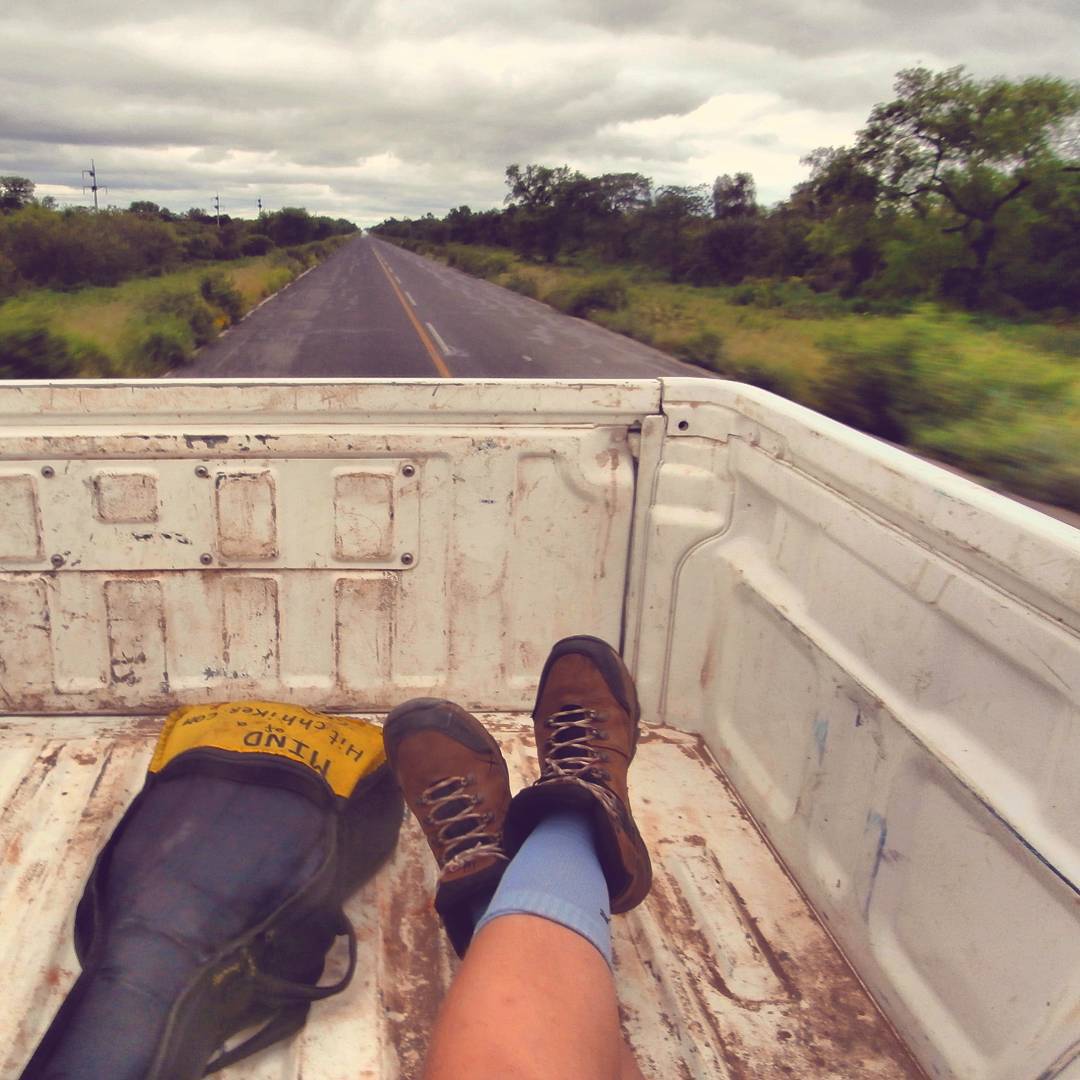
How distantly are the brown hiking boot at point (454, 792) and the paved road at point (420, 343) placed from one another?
1033cm

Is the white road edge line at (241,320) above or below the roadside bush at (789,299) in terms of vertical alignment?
below

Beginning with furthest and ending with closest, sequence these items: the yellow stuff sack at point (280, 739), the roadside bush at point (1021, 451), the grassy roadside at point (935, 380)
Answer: the grassy roadside at point (935, 380), the roadside bush at point (1021, 451), the yellow stuff sack at point (280, 739)

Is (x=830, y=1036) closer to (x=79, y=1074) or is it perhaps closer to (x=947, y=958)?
(x=947, y=958)

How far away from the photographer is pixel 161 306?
21.5 meters

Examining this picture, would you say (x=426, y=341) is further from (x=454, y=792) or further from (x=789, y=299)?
(x=454, y=792)

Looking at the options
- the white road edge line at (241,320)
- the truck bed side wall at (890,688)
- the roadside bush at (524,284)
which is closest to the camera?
the truck bed side wall at (890,688)

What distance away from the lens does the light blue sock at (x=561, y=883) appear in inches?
Result: 59.4

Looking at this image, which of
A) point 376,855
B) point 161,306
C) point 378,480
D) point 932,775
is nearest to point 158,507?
point 378,480

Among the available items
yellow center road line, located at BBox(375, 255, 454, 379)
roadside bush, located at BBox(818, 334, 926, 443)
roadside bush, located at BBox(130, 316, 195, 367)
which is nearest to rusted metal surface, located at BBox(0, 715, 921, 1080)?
roadside bush, located at BBox(818, 334, 926, 443)

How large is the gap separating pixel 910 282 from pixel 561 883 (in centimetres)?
3144

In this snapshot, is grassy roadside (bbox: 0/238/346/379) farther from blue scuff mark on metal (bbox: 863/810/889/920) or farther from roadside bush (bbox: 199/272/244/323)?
blue scuff mark on metal (bbox: 863/810/889/920)

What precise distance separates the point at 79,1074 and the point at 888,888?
141 centimetres

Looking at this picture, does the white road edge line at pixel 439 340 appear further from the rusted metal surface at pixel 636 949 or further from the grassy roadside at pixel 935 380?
the rusted metal surface at pixel 636 949

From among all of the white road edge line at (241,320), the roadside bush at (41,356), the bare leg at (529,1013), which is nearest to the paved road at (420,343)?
the white road edge line at (241,320)
